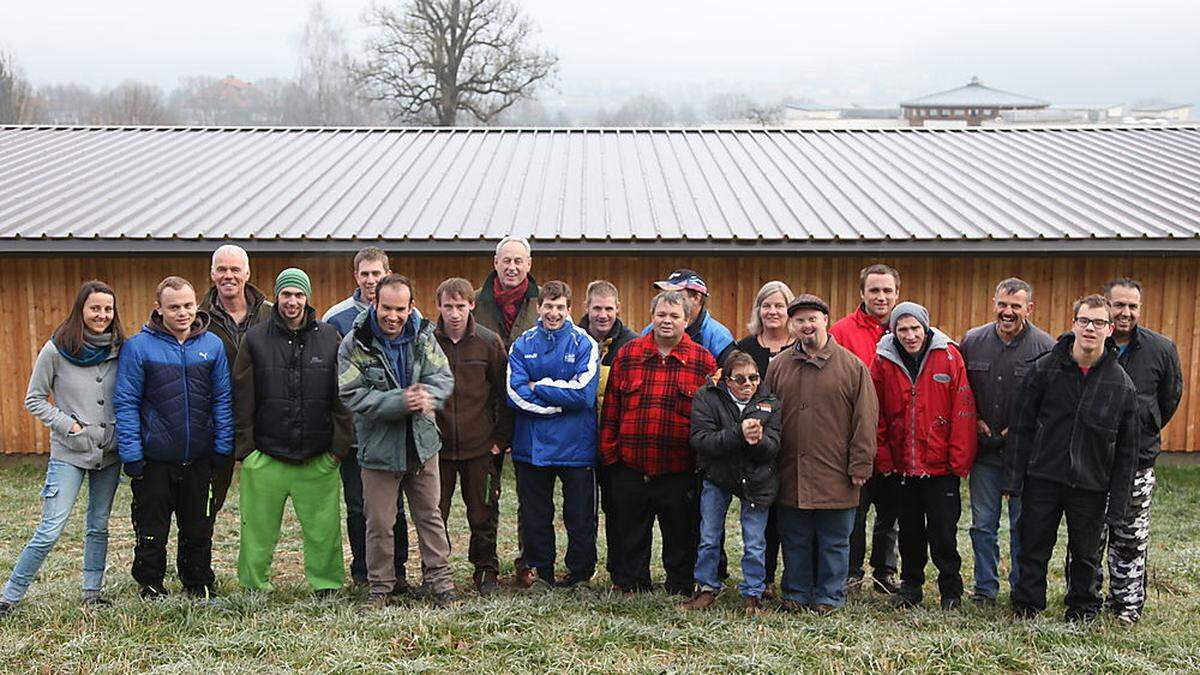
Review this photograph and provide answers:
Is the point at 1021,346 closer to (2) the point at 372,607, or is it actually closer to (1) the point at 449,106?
(2) the point at 372,607

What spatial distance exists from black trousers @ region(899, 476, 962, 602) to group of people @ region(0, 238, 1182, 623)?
1 cm

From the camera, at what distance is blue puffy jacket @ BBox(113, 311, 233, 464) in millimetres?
5195

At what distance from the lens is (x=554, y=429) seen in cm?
574

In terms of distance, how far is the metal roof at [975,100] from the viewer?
50312 millimetres

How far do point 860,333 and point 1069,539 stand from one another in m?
1.60

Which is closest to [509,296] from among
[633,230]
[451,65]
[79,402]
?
[79,402]

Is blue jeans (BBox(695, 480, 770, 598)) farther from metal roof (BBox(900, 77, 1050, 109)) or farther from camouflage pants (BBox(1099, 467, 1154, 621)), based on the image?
metal roof (BBox(900, 77, 1050, 109))

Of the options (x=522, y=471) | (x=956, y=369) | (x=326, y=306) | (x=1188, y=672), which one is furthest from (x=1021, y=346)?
(x=326, y=306)

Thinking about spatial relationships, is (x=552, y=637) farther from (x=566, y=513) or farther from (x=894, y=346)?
(x=894, y=346)

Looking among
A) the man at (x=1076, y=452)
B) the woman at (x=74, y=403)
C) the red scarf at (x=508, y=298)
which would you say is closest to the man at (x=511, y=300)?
the red scarf at (x=508, y=298)

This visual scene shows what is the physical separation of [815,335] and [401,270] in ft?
20.7

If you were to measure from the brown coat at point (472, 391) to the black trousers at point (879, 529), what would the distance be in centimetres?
189

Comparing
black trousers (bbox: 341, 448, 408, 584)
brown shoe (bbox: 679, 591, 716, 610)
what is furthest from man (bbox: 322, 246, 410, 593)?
brown shoe (bbox: 679, 591, 716, 610)

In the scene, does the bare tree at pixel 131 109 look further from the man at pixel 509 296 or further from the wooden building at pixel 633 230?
the man at pixel 509 296
